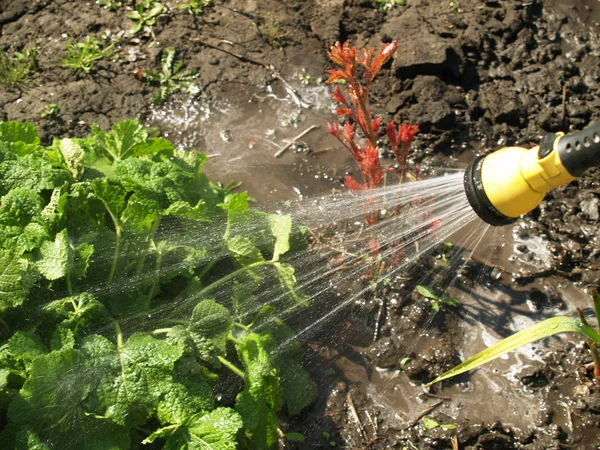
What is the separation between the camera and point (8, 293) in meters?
2.16

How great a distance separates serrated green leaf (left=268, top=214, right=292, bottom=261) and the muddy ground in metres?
0.47

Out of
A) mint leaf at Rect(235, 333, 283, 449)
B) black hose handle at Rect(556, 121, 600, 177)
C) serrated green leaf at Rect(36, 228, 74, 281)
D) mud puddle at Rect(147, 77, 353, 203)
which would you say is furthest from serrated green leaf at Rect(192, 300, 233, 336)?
black hose handle at Rect(556, 121, 600, 177)

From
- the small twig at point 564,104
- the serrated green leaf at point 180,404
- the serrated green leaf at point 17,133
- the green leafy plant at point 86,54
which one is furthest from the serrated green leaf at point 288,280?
the green leafy plant at point 86,54

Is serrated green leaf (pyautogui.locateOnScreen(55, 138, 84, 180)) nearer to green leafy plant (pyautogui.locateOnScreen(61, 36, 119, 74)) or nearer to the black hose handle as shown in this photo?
green leafy plant (pyautogui.locateOnScreen(61, 36, 119, 74))

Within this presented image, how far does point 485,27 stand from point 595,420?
93.4 inches

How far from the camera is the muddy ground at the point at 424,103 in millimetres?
2633

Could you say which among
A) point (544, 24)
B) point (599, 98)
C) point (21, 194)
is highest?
point (544, 24)

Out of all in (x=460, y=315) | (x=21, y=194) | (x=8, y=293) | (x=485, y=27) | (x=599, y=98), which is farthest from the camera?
(x=485, y=27)

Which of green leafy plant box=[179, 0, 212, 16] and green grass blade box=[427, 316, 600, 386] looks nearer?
green grass blade box=[427, 316, 600, 386]

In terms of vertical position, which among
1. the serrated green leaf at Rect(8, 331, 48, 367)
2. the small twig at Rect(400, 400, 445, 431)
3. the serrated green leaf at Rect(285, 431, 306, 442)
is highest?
the serrated green leaf at Rect(8, 331, 48, 367)

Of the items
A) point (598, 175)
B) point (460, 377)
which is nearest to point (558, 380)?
point (460, 377)

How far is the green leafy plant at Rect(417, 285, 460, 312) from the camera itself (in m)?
2.91

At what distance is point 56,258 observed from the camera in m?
2.29

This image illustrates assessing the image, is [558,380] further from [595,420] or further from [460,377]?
[460,377]
